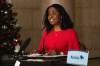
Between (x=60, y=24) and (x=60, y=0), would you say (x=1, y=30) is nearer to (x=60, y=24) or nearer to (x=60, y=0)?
(x=60, y=24)

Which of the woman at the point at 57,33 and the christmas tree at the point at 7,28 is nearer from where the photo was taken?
the woman at the point at 57,33

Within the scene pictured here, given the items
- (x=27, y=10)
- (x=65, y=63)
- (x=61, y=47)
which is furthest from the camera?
(x=27, y=10)

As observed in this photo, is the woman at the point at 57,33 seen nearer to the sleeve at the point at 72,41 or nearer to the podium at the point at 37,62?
the sleeve at the point at 72,41

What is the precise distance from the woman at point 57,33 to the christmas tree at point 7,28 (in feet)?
5.70

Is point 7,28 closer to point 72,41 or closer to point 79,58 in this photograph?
point 72,41

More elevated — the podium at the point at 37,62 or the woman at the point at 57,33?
the woman at the point at 57,33

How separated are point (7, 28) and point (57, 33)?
2.15 meters

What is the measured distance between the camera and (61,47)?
376cm

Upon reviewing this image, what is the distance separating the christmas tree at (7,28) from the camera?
5.67m

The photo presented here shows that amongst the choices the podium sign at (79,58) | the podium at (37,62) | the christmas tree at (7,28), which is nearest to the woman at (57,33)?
the podium at (37,62)

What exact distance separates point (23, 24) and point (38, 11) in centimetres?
50

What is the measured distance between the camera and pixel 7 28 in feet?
19.2

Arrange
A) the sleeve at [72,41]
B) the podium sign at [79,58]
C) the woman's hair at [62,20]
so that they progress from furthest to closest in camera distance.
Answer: the woman's hair at [62,20]
the sleeve at [72,41]
the podium sign at [79,58]

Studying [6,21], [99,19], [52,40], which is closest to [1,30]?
[6,21]
